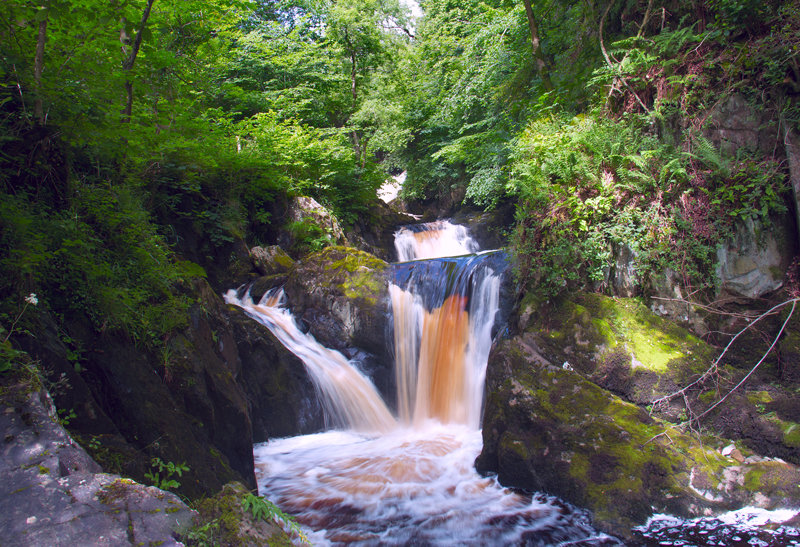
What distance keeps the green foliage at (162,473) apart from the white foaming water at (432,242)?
1150cm

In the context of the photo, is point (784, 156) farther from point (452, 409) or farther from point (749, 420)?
point (452, 409)

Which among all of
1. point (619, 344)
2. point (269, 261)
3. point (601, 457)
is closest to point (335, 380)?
point (269, 261)

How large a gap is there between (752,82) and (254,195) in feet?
34.7

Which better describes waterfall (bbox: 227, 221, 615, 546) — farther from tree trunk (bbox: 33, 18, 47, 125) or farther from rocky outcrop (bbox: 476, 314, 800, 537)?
tree trunk (bbox: 33, 18, 47, 125)

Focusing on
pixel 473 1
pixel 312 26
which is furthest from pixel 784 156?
pixel 312 26

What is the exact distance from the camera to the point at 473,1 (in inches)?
689

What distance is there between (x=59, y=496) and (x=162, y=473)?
5.08 ft

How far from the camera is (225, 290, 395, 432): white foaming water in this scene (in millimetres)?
7707

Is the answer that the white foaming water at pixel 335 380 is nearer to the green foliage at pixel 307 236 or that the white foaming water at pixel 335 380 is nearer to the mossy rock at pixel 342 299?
the mossy rock at pixel 342 299

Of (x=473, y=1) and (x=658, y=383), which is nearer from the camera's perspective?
(x=658, y=383)

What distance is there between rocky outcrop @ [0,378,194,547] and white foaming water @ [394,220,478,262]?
1252 centimetres

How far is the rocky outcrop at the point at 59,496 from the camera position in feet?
5.68

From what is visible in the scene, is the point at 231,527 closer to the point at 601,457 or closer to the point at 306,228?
the point at 601,457

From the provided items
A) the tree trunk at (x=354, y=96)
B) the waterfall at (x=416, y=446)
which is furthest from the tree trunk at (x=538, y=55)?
the tree trunk at (x=354, y=96)
